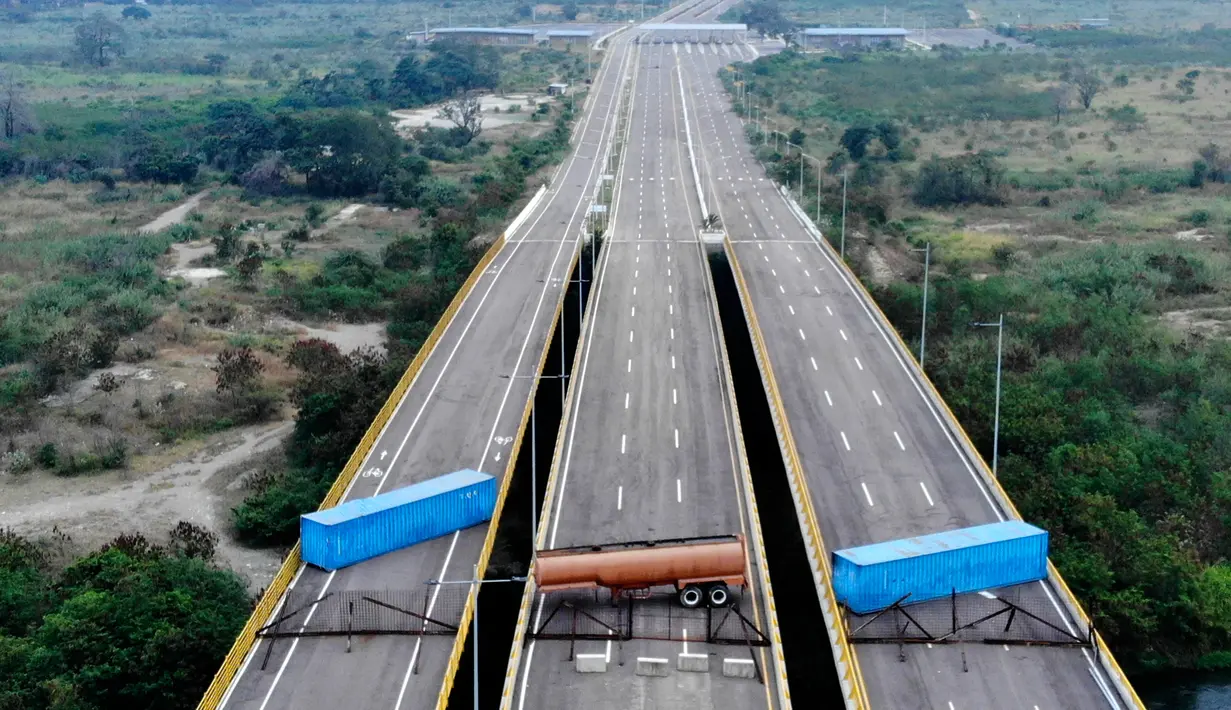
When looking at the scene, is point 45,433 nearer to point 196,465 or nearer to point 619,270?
point 196,465

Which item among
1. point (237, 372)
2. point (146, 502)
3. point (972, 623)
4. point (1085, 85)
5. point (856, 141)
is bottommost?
point (146, 502)

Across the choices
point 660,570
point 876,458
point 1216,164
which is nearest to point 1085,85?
point 1216,164

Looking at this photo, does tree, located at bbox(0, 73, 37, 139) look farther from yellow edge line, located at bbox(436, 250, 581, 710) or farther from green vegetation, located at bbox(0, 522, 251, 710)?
green vegetation, located at bbox(0, 522, 251, 710)

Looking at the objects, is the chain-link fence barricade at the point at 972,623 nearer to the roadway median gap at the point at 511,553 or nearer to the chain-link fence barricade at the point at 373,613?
the roadway median gap at the point at 511,553

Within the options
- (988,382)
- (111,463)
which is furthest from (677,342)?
(111,463)

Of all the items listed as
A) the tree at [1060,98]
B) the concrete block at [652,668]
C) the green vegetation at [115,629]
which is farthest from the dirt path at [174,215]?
the tree at [1060,98]

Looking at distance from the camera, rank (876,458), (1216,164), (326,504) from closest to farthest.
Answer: (326,504), (876,458), (1216,164)

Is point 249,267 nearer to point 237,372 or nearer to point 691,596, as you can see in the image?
point 237,372
